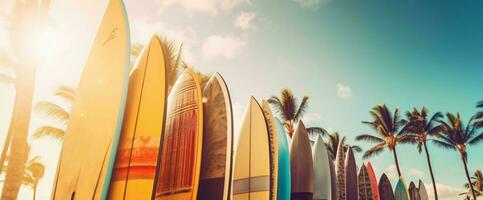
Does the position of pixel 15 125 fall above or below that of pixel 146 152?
above

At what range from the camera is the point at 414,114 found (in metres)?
21.0

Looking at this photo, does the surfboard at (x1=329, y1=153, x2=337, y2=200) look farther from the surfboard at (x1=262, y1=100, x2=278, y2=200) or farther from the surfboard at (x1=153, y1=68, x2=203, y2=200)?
the surfboard at (x1=153, y1=68, x2=203, y2=200)

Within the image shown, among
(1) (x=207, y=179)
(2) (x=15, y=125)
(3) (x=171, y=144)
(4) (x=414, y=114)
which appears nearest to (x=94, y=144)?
(3) (x=171, y=144)

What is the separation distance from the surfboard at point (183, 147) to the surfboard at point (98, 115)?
2.14 feet

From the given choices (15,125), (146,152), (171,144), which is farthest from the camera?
(15,125)

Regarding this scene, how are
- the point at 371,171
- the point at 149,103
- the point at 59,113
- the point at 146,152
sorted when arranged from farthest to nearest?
the point at 59,113
the point at 371,171
the point at 149,103
the point at 146,152

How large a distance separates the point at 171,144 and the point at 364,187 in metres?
6.72

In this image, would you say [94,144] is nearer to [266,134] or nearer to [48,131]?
[266,134]

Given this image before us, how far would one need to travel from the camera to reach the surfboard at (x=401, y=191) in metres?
11.2

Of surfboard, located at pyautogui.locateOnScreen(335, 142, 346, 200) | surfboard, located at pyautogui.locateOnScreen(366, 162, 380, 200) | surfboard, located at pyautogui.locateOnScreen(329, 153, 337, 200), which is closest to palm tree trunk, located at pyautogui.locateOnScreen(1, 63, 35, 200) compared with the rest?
surfboard, located at pyautogui.locateOnScreen(329, 153, 337, 200)

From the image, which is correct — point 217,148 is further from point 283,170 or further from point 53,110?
point 53,110

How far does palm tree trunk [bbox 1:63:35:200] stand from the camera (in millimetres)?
4969

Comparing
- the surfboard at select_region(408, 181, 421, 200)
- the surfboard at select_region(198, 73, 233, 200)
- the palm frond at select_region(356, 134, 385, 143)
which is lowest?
the surfboard at select_region(408, 181, 421, 200)

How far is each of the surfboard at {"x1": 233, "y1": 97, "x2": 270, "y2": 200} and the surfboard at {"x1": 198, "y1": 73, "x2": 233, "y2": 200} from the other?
103 centimetres
